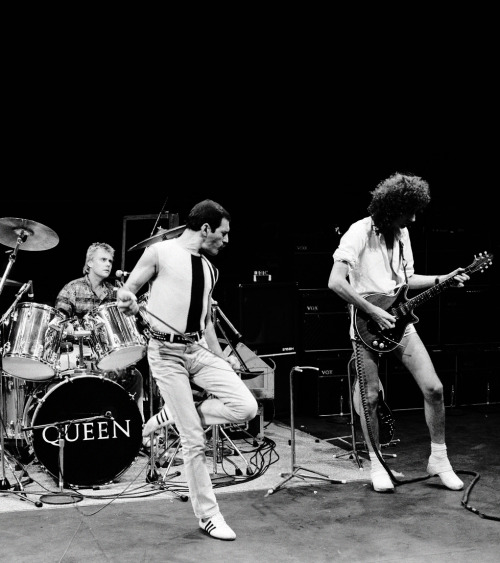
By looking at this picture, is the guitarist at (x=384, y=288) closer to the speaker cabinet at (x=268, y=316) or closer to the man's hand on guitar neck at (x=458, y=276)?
the man's hand on guitar neck at (x=458, y=276)

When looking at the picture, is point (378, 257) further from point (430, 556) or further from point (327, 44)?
point (327, 44)

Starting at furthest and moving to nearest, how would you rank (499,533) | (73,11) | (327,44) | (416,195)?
(327,44)
(73,11)
(416,195)
(499,533)

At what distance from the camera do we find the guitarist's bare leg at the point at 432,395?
4.77 metres

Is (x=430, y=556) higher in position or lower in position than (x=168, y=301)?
lower

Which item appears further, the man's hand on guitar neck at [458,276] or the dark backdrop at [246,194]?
the dark backdrop at [246,194]

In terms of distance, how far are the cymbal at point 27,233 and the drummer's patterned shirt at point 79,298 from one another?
0.98 meters

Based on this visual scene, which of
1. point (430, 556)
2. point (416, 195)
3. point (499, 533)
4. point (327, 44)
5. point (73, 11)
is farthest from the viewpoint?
point (327, 44)

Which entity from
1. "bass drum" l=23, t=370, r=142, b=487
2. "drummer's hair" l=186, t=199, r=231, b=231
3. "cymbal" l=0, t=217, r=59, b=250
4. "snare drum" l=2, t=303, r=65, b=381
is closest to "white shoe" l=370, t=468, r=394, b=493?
"bass drum" l=23, t=370, r=142, b=487

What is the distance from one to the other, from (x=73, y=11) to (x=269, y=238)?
9.12ft

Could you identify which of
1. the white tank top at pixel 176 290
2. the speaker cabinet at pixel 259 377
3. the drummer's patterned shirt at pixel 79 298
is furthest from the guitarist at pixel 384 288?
the drummer's patterned shirt at pixel 79 298

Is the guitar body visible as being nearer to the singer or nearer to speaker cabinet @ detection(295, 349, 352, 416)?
the singer

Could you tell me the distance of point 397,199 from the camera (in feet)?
15.6

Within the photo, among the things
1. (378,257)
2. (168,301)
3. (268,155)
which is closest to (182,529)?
(168,301)

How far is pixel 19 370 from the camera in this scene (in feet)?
16.5
